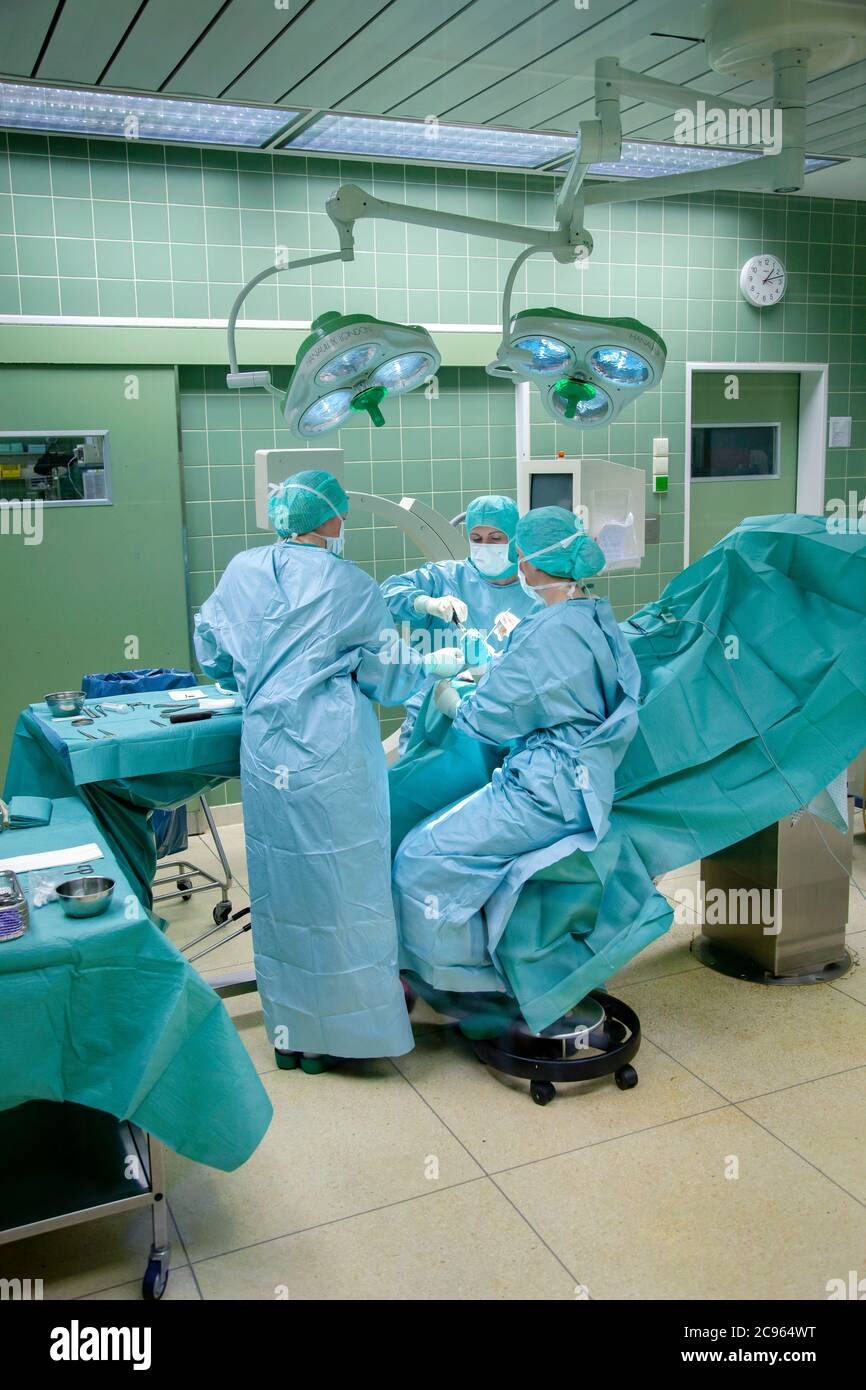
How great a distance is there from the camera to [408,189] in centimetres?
495

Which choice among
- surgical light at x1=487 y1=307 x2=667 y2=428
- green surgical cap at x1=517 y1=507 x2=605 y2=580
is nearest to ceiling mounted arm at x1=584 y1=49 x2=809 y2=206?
surgical light at x1=487 y1=307 x2=667 y2=428

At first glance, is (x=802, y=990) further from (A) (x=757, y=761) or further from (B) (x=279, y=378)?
(B) (x=279, y=378)

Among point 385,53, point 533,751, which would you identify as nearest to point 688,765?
point 533,751

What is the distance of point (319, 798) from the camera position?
2.78 meters

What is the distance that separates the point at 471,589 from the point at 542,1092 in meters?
1.73

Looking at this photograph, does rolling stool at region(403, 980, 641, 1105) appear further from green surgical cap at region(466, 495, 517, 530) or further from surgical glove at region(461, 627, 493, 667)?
green surgical cap at region(466, 495, 517, 530)

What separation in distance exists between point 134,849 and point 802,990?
2.02 meters

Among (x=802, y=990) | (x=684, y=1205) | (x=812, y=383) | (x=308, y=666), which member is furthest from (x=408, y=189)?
(x=684, y=1205)

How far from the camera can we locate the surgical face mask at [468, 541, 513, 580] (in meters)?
3.69

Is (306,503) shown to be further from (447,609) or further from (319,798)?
(319,798)

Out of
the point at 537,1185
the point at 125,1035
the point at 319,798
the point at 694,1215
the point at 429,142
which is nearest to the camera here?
the point at 125,1035

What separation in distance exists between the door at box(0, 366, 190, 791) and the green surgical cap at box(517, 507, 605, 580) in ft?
7.44

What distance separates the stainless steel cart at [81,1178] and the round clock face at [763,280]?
5047 mm

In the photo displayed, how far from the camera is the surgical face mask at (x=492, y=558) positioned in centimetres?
369
